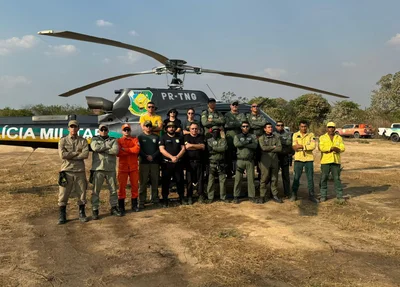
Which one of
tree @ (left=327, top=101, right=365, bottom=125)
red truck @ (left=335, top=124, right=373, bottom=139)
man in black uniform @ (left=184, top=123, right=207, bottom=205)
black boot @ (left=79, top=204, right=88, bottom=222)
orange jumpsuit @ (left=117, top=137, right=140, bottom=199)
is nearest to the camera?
black boot @ (left=79, top=204, right=88, bottom=222)

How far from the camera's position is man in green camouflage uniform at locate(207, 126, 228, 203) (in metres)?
6.84

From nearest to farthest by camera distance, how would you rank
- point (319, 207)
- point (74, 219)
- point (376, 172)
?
point (74, 219) < point (319, 207) < point (376, 172)

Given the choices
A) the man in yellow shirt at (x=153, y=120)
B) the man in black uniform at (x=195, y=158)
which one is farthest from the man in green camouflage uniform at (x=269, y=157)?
the man in yellow shirt at (x=153, y=120)

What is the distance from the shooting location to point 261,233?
202 inches

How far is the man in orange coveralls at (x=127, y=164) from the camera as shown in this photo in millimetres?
6305

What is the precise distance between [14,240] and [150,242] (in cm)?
198

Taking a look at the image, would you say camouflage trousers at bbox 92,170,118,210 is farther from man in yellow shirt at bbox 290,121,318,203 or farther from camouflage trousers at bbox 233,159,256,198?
man in yellow shirt at bbox 290,121,318,203

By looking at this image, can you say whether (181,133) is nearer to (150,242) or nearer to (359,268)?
(150,242)

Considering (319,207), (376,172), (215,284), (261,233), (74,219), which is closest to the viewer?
(215,284)

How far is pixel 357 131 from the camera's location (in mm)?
33750

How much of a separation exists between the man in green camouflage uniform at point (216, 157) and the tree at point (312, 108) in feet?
132

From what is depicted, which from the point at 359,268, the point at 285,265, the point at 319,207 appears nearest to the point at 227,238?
the point at 285,265

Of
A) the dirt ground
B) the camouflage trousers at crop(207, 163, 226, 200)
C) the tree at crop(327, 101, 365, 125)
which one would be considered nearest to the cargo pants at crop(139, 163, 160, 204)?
the dirt ground

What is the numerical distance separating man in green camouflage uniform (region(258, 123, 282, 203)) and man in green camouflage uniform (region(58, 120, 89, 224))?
352cm
